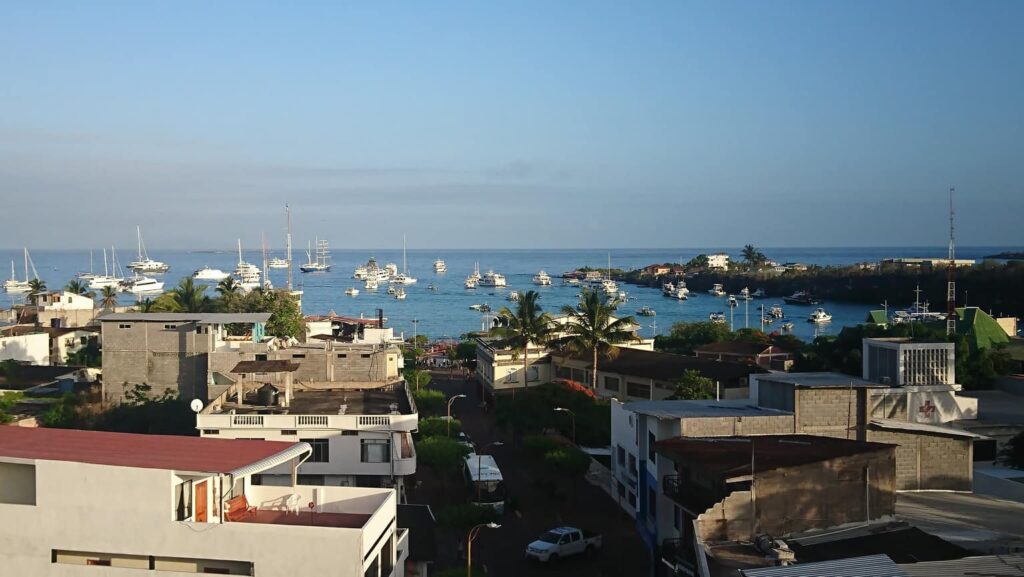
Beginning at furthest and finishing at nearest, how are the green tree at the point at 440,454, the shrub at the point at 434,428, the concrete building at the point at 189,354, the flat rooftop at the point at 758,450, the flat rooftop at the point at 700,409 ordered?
1. the concrete building at the point at 189,354
2. the shrub at the point at 434,428
3. the green tree at the point at 440,454
4. the flat rooftop at the point at 700,409
5. the flat rooftop at the point at 758,450

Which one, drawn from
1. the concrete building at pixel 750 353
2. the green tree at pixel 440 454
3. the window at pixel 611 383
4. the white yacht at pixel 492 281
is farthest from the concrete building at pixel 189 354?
the white yacht at pixel 492 281

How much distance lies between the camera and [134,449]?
14117 mm

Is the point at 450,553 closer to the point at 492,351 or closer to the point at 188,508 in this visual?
the point at 188,508

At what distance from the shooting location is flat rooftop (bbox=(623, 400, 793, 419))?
64.6 ft

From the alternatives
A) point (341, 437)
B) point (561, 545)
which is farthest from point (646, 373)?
point (341, 437)

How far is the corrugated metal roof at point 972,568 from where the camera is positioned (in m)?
10.7

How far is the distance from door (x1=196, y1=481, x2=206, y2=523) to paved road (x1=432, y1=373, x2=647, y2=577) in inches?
378

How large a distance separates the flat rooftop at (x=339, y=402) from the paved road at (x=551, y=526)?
4450 mm

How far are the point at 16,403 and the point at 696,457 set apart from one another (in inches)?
1325

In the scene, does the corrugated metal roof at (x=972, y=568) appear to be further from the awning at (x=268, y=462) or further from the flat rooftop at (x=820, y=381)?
the awning at (x=268, y=462)

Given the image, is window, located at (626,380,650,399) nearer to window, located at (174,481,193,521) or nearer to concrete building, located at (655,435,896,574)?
concrete building, located at (655,435,896,574)

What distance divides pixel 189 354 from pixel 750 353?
29413 millimetres

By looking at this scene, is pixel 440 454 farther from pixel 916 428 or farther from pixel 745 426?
pixel 916 428

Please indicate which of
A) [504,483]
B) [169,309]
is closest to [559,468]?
[504,483]
